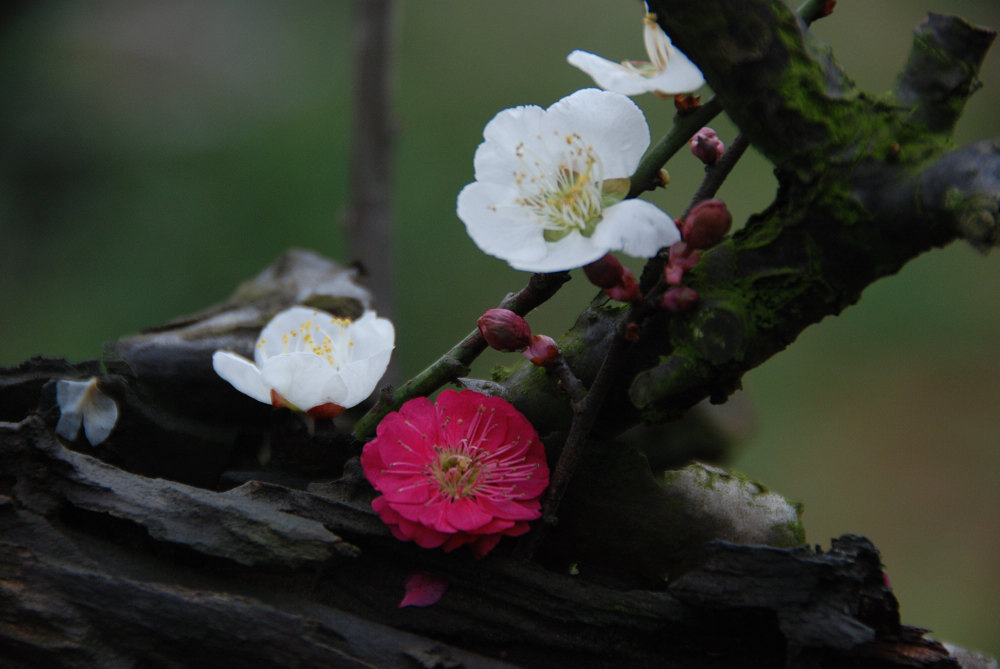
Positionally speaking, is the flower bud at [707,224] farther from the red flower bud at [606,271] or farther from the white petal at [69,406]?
the white petal at [69,406]

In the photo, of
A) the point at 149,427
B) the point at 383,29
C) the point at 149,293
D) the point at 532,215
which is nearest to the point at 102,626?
the point at 149,427

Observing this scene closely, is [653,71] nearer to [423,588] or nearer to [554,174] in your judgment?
[554,174]

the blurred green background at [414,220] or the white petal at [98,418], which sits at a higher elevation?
the blurred green background at [414,220]

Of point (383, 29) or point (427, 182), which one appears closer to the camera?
point (383, 29)

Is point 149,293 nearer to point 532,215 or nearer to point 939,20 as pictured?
point 532,215

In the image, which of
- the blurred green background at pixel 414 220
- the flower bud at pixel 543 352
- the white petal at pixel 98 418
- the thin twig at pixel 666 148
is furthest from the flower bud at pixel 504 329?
the blurred green background at pixel 414 220

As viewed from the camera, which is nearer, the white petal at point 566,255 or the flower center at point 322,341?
the white petal at point 566,255
